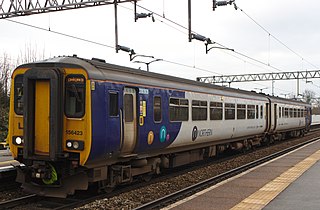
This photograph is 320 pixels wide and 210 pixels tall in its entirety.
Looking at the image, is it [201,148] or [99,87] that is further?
[201,148]

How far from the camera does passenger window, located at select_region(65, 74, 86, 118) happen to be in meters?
8.34

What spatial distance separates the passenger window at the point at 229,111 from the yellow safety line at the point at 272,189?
383 centimetres

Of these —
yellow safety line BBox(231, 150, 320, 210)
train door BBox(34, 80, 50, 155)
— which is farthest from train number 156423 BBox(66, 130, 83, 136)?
yellow safety line BBox(231, 150, 320, 210)

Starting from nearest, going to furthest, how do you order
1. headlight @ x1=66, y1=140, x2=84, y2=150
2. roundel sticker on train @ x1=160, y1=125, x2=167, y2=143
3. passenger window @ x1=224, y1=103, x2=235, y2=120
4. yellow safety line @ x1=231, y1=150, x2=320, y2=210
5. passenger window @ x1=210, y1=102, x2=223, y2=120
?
yellow safety line @ x1=231, y1=150, x2=320, y2=210 → headlight @ x1=66, y1=140, x2=84, y2=150 → roundel sticker on train @ x1=160, y1=125, x2=167, y2=143 → passenger window @ x1=210, y1=102, x2=223, y2=120 → passenger window @ x1=224, y1=103, x2=235, y2=120

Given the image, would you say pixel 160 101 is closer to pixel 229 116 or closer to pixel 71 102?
pixel 71 102

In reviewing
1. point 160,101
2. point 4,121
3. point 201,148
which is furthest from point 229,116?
point 4,121

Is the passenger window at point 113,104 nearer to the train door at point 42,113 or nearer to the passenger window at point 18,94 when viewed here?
the train door at point 42,113

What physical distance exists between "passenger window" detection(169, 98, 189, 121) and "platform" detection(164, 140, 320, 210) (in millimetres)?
2537

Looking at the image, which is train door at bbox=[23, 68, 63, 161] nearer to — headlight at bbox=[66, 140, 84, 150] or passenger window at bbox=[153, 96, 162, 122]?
headlight at bbox=[66, 140, 84, 150]

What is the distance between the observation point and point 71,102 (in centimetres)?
848

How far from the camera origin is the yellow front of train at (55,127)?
27.1 ft

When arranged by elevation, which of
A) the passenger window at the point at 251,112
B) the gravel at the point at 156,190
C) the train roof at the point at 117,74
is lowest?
the gravel at the point at 156,190

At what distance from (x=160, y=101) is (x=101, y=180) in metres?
3.07

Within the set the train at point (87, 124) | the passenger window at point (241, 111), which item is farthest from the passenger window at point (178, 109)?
the passenger window at point (241, 111)
